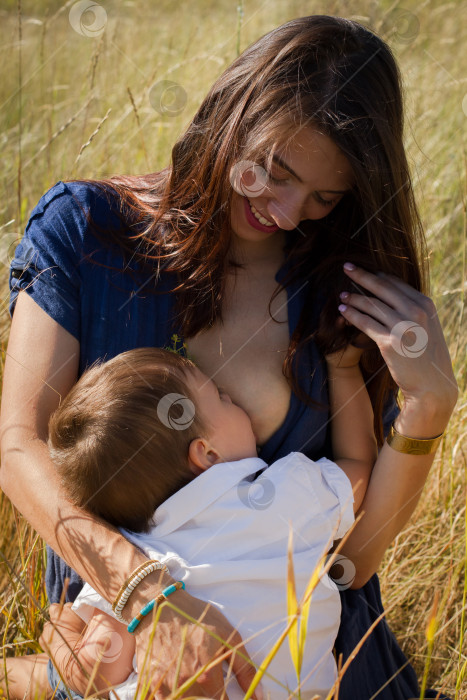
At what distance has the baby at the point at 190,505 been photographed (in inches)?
51.3

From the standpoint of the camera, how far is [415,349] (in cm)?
152

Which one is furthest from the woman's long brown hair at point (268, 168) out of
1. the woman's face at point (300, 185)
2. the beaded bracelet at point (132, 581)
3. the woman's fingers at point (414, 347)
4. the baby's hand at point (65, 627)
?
the baby's hand at point (65, 627)

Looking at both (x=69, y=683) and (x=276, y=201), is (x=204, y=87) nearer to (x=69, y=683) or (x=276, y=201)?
(x=276, y=201)

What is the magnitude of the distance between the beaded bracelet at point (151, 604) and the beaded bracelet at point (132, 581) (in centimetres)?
4

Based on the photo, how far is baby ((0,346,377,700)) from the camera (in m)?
1.30

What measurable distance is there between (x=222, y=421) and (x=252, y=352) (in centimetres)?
25

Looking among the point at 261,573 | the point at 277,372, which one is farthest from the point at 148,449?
the point at 277,372

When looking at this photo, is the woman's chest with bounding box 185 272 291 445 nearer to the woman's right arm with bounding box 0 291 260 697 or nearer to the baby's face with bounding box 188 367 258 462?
the baby's face with bounding box 188 367 258 462

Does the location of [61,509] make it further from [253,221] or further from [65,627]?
[253,221]

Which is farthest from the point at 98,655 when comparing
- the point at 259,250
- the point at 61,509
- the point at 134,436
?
the point at 259,250

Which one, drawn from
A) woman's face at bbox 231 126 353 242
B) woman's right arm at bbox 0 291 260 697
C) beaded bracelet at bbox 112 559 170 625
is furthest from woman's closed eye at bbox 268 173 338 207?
beaded bracelet at bbox 112 559 170 625

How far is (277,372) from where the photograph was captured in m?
1.66

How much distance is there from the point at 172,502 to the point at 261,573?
0.21 m

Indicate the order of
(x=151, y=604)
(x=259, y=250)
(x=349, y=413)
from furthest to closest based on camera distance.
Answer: (x=259, y=250)
(x=349, y=413)
(x=151, y=604)
